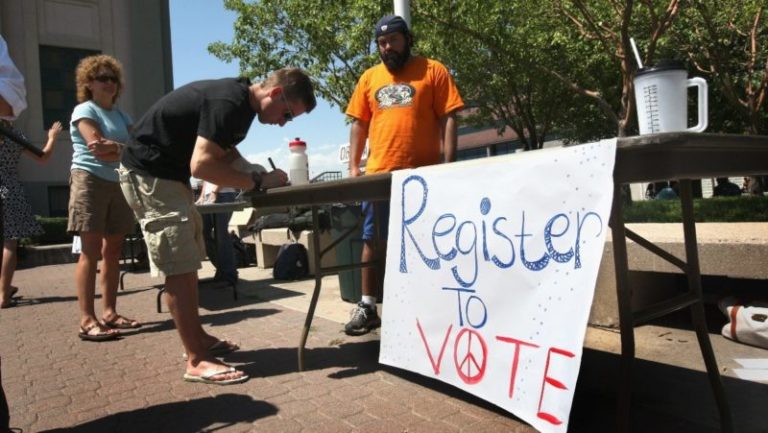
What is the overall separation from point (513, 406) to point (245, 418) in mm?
1157

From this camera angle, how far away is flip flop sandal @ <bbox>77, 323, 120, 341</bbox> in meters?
3.79

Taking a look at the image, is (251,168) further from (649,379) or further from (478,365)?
(649,379)

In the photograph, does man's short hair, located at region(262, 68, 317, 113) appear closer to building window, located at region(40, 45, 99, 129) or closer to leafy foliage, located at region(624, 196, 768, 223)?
leafy foliage, located at region(624, 196, 768, 223)

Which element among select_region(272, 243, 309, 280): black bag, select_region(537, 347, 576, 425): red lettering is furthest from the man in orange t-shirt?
select_region(272, 243, 309, 280): black bag

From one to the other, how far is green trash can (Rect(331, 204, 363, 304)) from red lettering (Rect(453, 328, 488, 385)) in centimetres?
267

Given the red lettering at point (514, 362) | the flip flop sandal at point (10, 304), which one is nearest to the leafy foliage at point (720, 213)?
the red lettering at point (514, 362)

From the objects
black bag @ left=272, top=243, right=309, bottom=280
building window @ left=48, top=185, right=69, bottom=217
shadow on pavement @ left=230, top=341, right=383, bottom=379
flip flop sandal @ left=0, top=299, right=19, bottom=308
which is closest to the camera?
shadow on pavement @ left=230, top=341, right=383, bottom=379

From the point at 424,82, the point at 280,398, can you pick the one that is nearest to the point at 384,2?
the point at 424,82

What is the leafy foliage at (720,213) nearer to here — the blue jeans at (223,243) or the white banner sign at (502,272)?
the blue jeans at (223,243)

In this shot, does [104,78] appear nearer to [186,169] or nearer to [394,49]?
[186,169]

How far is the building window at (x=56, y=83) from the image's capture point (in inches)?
696

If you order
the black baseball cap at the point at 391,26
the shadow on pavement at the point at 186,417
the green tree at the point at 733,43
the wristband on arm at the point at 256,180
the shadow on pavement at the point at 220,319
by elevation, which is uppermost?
the green tree at the point at 733,43

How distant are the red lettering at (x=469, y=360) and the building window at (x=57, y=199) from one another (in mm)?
19106

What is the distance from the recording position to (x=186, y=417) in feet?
7.71
